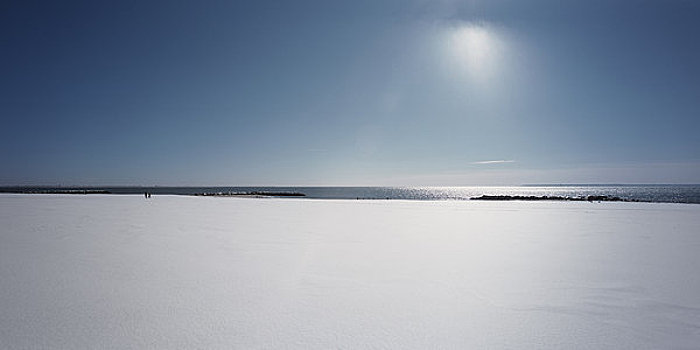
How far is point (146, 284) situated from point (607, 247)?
917 centimetres

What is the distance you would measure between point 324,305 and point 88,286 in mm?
3274

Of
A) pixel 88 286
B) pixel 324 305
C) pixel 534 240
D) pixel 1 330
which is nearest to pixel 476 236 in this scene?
pixel 534 240

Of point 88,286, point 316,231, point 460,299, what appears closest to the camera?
point 460,299

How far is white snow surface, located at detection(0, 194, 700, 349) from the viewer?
355cm

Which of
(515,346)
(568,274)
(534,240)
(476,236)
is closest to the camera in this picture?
(515,346)

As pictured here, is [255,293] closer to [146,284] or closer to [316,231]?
[146,284]

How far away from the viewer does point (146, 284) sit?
528 centimetres

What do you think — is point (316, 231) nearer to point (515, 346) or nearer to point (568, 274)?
point (568, 274)

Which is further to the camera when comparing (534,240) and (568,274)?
(534,240)

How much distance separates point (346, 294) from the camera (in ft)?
16.1

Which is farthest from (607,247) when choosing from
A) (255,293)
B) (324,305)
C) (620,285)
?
(255,293)

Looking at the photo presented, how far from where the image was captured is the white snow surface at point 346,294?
355 centimetres

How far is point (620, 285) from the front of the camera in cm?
530

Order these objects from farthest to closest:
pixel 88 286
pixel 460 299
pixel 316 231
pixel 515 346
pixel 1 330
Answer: pixel 316 231 → pixel 88 286 → pixel 460 299 → pixel 1 330 → pixel 515 346
